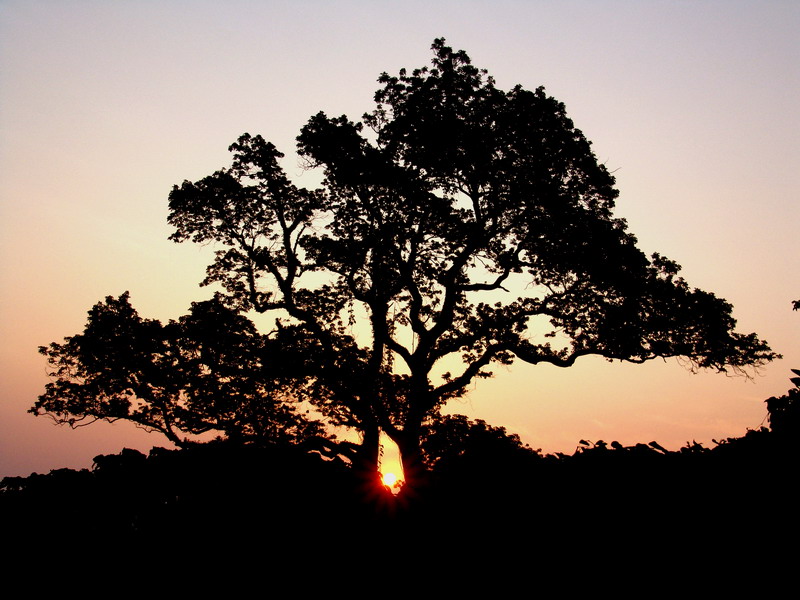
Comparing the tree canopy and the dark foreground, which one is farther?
the tree canopy

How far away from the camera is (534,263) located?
21.4 metres

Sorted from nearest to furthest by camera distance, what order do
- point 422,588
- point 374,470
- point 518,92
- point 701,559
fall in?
1. point 701,559
2. point 422,588
3. point 374,470
4. point 518,92

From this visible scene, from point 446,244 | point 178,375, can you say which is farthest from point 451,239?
point 178,375

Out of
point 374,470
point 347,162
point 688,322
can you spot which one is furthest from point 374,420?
point 374,470

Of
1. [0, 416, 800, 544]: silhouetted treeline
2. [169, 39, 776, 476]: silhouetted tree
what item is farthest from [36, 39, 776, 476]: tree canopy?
[0, 416, 800, 544]: silhouetted treeline

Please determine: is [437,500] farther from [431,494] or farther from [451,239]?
[451,239]

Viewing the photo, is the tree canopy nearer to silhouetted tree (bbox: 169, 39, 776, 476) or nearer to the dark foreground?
silhouetted tree (bbox: 169, 39, 776, 476)

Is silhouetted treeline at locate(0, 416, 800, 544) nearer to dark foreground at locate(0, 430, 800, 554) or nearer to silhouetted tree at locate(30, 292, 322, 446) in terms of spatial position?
dark foreground at locate(0, 430, 800, 554)

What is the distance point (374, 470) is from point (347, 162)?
56.9 feet

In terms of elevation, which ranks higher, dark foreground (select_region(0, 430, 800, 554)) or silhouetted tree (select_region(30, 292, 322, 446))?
silhouetted tree (select_region(30, 292, 322, 446))

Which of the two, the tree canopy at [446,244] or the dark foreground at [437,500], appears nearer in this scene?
the dark foreground at [437,500]

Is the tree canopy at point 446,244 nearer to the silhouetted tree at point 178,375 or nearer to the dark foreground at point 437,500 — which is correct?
the silhouetted tree at point 178,375

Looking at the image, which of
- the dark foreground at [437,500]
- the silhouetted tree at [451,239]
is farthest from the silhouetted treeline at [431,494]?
the silhouetted tree at [451,239]

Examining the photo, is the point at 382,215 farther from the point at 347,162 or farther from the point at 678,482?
the point at 678,482
